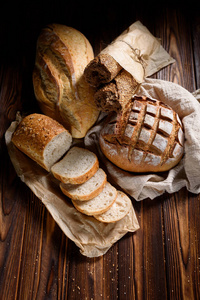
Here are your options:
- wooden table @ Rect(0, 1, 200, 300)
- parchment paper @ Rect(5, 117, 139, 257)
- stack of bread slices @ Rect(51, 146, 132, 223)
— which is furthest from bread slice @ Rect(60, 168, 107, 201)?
wooden table @ Rect(0, 1, 200, 300)

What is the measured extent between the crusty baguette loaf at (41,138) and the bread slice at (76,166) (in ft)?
0.27

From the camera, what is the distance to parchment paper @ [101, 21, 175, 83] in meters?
1.96

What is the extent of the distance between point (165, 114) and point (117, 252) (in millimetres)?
943

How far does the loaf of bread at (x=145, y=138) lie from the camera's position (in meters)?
1.85

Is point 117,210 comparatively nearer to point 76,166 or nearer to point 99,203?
point 99,203

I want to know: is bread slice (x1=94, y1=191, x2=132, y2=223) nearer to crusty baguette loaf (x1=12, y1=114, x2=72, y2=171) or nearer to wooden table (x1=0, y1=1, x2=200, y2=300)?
wooden table (x1=0, y1=1, x2=200, y2=300)

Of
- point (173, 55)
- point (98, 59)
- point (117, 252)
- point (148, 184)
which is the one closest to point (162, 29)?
point (173, 55)

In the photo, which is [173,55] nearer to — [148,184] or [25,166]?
[148,184]

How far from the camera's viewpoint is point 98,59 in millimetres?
1853

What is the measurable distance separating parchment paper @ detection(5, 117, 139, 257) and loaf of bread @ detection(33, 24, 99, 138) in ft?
1.29

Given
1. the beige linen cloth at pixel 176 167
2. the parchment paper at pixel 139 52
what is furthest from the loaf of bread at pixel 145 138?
the parchment paper at pixel 139 52

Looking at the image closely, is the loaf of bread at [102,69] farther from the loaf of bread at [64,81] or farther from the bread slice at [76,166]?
the bread slice at [76,166]

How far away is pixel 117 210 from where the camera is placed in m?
1.87

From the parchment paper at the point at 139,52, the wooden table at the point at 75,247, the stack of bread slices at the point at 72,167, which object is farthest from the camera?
the parchment paper at the point at 139,52
